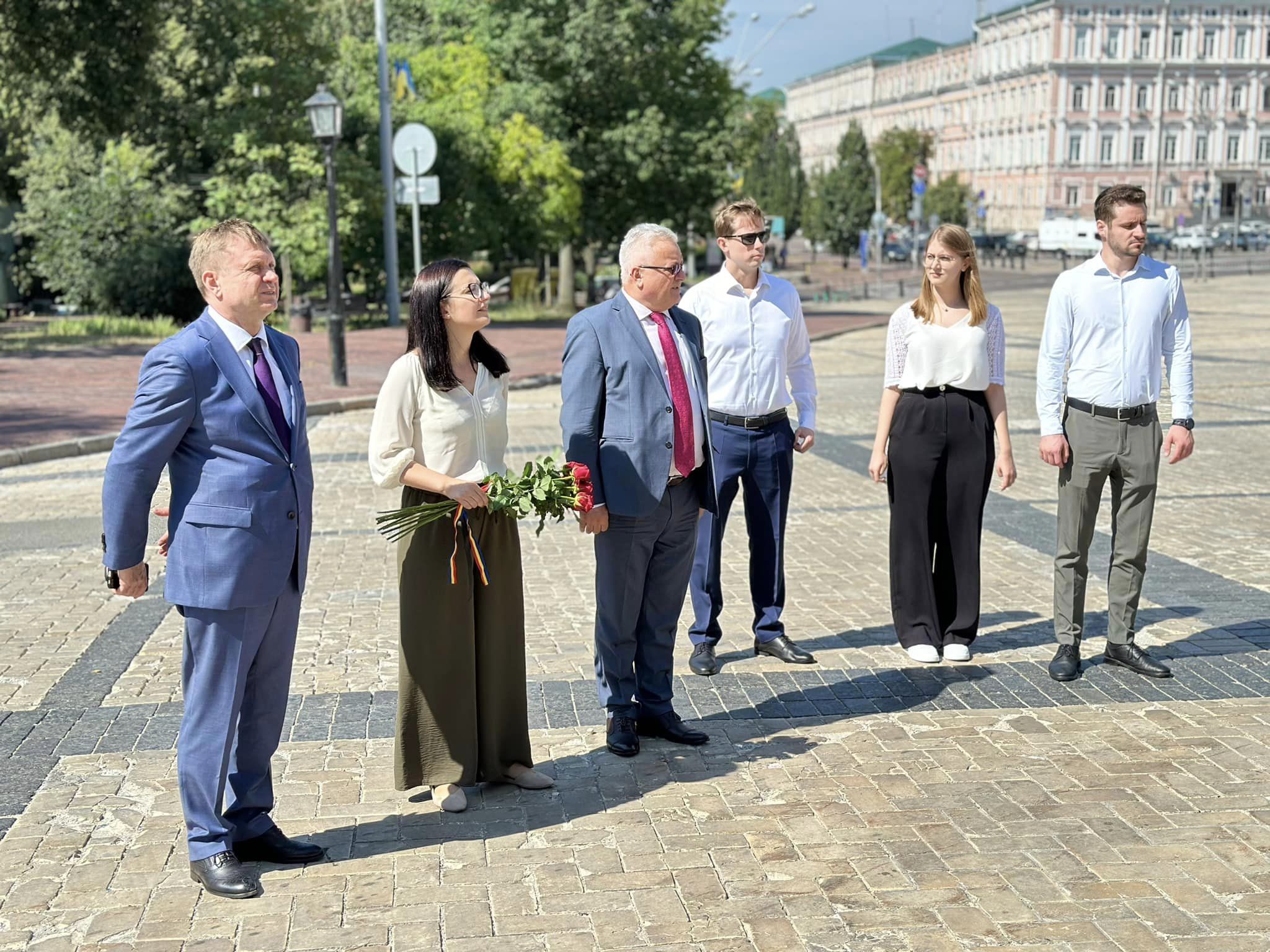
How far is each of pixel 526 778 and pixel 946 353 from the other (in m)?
2.79

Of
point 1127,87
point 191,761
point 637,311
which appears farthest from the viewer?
point 1127,87

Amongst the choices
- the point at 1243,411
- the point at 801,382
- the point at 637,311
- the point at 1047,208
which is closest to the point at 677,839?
the point at 637,311

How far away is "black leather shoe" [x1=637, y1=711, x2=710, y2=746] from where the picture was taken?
5.68 m

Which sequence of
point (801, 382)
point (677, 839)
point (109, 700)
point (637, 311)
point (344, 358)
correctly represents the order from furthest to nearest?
point (344, 358) → point (801, 382) → point (109, 700) → point (637, 311) → point (677, 839)

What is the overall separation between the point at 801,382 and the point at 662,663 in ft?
5.99

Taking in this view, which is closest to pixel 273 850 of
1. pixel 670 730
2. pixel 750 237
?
pixel 670 730

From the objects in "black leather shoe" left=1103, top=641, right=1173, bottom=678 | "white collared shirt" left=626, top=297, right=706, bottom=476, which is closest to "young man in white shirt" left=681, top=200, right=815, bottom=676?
"white collared shirt" left=626, top=297, right=706, bottom=476

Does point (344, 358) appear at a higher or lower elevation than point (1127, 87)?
lower

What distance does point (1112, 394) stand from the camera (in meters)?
6.36

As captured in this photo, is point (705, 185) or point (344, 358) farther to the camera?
point (705, 185)

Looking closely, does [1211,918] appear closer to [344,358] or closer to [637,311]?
[637,311]

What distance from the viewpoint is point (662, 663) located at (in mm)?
5676

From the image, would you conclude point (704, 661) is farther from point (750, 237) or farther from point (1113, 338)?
point (1113, 338)

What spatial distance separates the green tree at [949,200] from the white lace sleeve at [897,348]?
8815 centimetres
